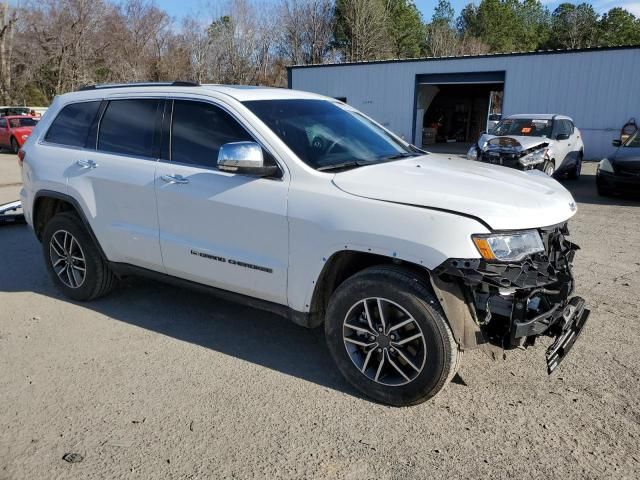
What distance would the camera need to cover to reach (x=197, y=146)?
4.00 metres

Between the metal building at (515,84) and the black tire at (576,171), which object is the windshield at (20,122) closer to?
the metal building at (515,84)

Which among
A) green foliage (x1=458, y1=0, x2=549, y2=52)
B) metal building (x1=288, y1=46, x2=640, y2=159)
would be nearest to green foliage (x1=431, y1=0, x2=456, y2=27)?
green foliage (x1=458, y1=0, x2=549, y2=52)

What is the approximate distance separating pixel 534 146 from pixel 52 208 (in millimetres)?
10351

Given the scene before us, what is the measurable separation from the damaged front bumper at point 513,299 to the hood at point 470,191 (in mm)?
195

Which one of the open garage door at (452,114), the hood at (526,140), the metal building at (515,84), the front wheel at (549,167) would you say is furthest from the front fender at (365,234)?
the open garage door at (452,114)

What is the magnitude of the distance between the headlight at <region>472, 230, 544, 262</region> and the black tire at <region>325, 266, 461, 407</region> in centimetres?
40

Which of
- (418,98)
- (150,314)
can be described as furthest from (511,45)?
(150,314)

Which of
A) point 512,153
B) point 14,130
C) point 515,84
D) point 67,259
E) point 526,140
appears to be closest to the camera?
point 67,259

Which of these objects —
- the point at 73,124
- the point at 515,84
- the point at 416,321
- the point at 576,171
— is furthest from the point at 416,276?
the point at 515,84

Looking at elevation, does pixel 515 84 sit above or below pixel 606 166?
above

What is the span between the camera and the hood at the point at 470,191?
9.79 ft

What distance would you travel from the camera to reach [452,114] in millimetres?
34156

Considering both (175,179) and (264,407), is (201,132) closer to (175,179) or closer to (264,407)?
(175,179)

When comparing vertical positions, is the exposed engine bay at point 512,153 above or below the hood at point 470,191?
below
